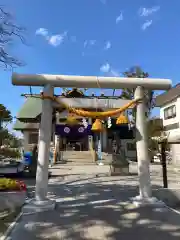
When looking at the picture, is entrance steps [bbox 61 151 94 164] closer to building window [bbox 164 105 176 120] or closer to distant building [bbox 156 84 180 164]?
distant building [bbox 156 84 180 164]

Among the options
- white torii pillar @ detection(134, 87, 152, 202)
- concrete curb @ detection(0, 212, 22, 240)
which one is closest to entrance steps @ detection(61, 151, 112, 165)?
white torii pillar @ detection(134, 87, 152, 202)

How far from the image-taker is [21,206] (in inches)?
283

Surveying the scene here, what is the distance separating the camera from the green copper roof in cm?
2250

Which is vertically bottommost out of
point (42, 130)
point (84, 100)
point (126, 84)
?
point (42, 130)

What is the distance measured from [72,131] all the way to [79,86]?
2487 cm

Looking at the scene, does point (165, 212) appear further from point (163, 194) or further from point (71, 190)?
point (71, 190)

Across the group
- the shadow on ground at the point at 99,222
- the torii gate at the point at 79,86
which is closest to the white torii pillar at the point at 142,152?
the torii gate at the point at 79,86

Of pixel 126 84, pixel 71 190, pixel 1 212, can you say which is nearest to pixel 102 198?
pixel 71 190

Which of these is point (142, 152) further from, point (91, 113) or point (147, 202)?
point (91, 113)

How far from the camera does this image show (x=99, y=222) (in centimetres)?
580

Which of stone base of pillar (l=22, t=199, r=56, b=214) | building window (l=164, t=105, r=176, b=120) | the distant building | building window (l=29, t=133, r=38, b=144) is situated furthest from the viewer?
building window (l=29, t=133, r=38, b=144)

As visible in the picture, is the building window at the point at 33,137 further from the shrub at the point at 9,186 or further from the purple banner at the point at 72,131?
the shrub at the point at 9,186

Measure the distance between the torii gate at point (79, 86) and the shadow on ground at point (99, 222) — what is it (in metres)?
0.64

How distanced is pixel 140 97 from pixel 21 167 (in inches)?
380
